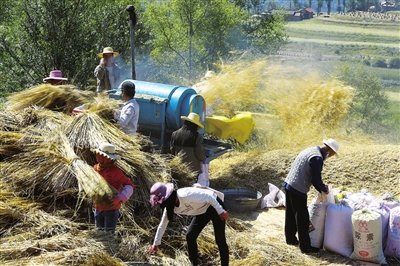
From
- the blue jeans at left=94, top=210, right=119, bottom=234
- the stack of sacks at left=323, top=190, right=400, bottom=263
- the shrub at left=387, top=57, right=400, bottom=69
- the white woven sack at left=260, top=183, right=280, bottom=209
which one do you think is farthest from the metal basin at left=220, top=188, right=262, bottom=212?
the shrub at left=387, top=57, right=400, bottom=69

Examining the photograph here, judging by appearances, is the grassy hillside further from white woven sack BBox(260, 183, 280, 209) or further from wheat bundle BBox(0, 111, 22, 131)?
wheat bundle BBox(0, 111, 22, 131)

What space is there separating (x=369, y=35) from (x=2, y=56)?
35.7 meters

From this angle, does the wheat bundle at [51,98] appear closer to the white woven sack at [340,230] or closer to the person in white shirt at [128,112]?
the person in white shirt at [128,112]

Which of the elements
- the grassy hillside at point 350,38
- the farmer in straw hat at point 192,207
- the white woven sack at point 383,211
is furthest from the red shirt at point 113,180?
the grassy hillside at point 350,38

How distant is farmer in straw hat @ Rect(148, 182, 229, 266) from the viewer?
16.9 ft

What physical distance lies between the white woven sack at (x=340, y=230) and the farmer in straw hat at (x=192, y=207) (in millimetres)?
1657

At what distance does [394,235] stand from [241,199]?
2392mm

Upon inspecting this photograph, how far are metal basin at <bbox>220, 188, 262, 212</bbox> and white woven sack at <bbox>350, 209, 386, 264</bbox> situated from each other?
75.3 inches

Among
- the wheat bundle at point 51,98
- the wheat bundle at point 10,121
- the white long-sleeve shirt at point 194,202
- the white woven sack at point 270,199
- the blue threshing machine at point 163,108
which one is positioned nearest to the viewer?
the white long-sleeve shirt at point 194,202

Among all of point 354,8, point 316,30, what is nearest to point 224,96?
point 316,30

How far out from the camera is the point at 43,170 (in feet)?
19.8

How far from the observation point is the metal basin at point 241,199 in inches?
309

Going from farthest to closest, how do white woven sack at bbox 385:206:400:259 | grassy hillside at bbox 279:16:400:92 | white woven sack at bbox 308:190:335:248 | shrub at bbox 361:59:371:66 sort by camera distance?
grassy hillside at bbox 279:16:400:92, shrub at bbox 361:59:371:66, white woven sack at bbox 308:190:335:248, white woven sack at bbox 385:206:400:259

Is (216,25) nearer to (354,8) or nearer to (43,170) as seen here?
(43,170)
